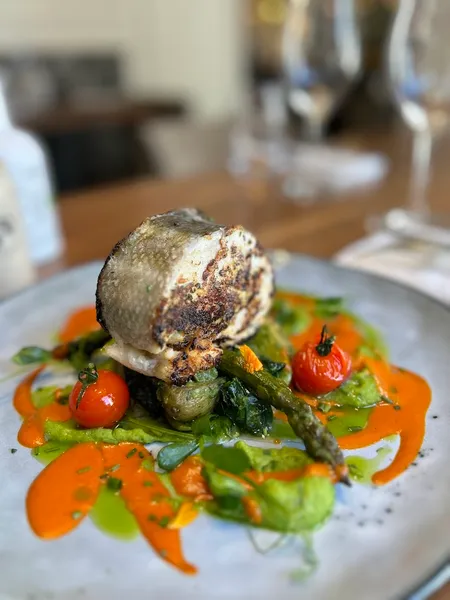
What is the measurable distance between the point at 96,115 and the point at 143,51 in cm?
323

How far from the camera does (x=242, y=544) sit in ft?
3.61

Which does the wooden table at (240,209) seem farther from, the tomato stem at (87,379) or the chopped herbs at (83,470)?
the chopped herbs at (83,470)

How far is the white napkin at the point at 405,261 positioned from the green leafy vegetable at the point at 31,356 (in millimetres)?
1303

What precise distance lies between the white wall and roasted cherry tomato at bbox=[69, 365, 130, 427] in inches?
335

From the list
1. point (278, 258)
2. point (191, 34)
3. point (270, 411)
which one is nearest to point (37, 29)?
point (191, 34)

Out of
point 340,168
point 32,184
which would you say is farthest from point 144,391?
point 340,168

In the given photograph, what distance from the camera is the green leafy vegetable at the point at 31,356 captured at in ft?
5.89

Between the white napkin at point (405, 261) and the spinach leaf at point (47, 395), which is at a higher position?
the spinach leaf at point (47, 395)

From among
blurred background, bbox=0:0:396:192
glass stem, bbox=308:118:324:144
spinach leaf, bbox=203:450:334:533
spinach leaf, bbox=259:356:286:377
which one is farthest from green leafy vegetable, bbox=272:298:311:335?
blurred background, bbox=0:0:396:192

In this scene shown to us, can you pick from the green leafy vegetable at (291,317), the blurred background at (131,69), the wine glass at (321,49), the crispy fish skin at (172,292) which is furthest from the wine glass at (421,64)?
the blurred background at (131,69)

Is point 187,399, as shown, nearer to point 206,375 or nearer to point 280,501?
Result: point 206,375

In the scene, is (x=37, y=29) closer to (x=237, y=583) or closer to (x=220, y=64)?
(x=220, y=64)

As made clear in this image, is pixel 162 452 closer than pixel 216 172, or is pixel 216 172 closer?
pixel 162 452

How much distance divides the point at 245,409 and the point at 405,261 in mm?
1284
